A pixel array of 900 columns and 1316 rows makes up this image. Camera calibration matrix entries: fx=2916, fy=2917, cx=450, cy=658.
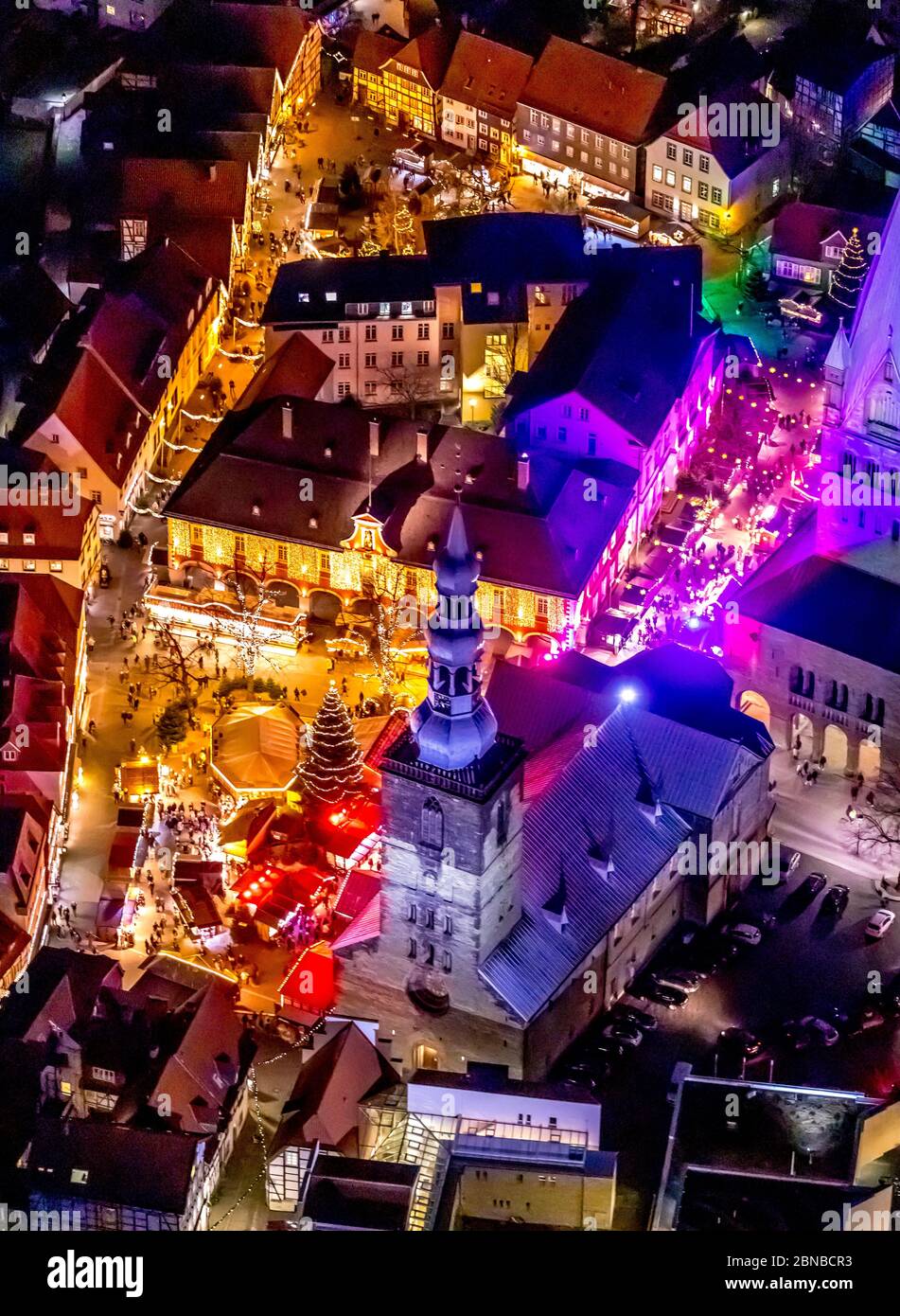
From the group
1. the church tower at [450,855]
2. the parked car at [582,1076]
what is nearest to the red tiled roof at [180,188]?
the church tower at [450,855]

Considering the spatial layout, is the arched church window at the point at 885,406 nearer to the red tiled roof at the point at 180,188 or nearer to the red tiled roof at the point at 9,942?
the red tiled roof at the point at 9,942

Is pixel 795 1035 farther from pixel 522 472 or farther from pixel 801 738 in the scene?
pixel 522 472

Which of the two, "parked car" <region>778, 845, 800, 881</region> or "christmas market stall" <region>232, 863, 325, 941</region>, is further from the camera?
"parked car" <region>778, 845, 800, 881</region>

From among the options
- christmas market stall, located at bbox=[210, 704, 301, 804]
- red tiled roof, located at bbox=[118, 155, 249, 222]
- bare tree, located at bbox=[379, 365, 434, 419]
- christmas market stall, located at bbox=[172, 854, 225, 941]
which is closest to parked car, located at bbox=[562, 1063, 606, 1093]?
christmas market stall, located at bbox=[172, 854, 225, 941]

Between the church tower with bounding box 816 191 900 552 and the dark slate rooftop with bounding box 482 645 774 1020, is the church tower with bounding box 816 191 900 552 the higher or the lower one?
the higher one

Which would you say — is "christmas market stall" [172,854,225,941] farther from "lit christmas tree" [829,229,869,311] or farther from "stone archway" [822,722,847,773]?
"lit christmas tree" [829,229,869,311]

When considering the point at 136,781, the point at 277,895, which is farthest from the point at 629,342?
the point at 277,895
